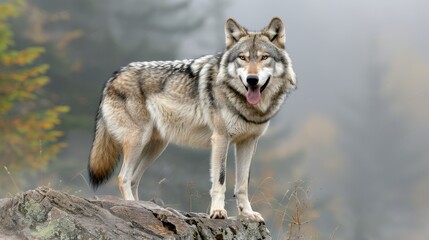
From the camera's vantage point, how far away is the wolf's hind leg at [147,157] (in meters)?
6.71

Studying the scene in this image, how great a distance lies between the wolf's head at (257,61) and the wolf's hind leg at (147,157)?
4.16 feet

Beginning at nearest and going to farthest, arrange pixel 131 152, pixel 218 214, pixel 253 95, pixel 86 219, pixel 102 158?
pixel 86 219
pixel 218 214
pixel 253 95
pixel 131 152
pixel 102 158

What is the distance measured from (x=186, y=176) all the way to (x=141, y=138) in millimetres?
13306

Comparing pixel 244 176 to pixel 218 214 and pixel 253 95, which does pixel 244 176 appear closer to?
pixel 218 214

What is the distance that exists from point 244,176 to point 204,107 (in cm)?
76

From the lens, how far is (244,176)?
5.93 m

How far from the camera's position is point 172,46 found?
21.8 m

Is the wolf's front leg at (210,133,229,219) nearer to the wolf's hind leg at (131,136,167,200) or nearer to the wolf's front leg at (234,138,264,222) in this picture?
the wolf's front leg at (234,138,264,222)

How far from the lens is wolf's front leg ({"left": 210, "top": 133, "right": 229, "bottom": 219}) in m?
5.53

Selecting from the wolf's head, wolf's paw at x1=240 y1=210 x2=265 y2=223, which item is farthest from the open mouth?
wolf's paw at x1=240 y1=210 x2=265 y2=223

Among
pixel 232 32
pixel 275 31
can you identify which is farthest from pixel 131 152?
pixel 275 31

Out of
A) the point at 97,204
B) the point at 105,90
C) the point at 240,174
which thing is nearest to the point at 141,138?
the point at 105,90

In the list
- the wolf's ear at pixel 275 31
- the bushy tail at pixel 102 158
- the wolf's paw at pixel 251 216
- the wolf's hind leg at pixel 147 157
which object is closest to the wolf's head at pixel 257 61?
the wolf's ear at pixel 275 31

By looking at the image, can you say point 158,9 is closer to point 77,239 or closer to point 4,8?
point 4,8
